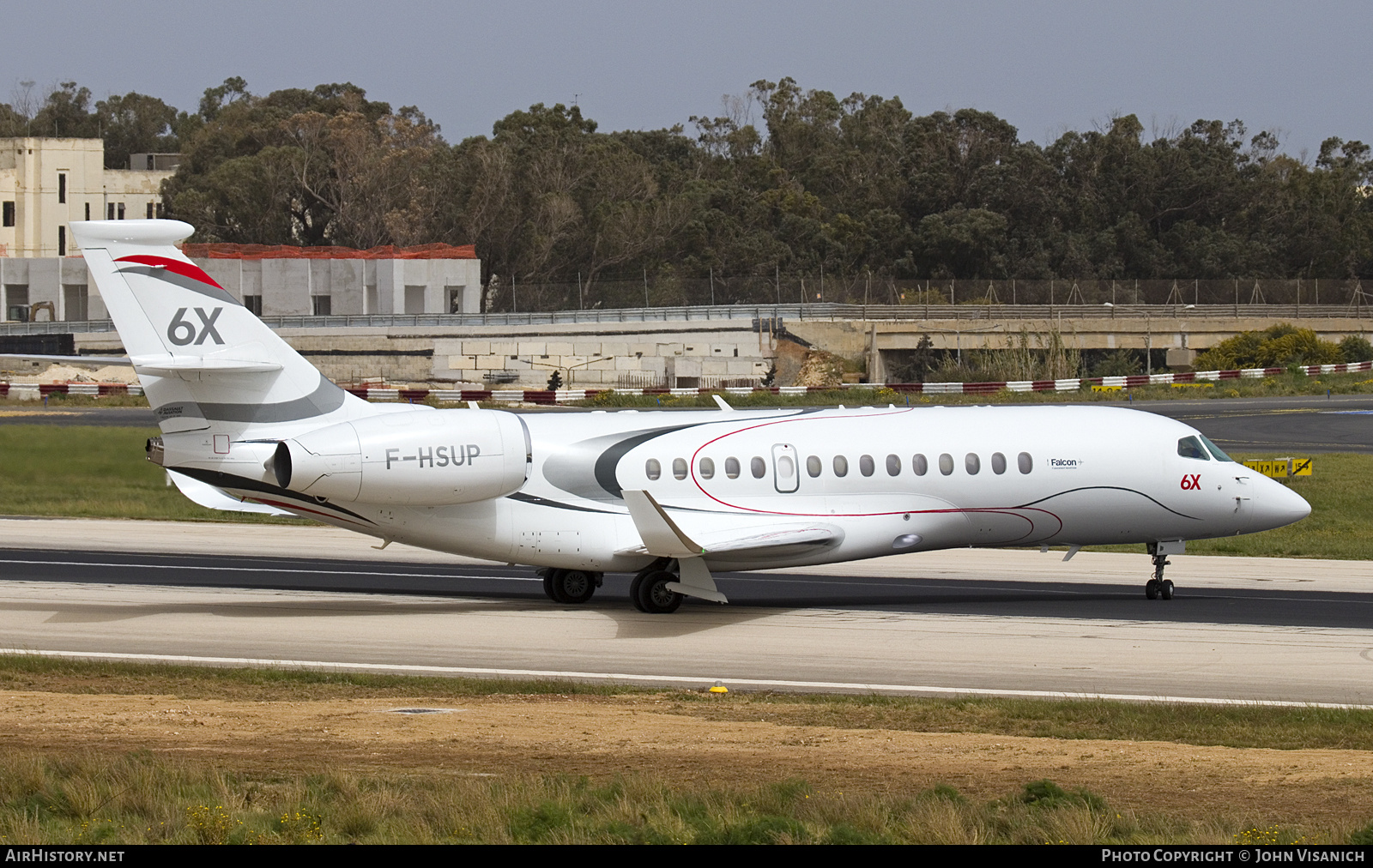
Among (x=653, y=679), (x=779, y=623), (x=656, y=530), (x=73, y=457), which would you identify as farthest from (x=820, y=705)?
(x=73, y=457)

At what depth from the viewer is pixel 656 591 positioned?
23.7 metres

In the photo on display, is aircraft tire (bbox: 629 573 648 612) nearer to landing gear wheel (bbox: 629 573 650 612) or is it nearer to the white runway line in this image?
landing gear wheel (bbox: 629 573 650 612)

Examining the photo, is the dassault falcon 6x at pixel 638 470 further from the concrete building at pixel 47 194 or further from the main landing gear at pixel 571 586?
the concrete building at pixel 47 194

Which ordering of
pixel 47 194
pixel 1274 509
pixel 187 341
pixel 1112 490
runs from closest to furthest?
pixel 187 341
pixel 1112 490
pixel 1274 509
pixel 47 194

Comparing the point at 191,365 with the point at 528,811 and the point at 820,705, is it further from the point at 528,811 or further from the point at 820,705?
the point at 528,811

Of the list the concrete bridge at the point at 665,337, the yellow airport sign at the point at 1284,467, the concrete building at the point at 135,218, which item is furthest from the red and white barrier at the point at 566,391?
the yellow airport sign at the point at 1284,467

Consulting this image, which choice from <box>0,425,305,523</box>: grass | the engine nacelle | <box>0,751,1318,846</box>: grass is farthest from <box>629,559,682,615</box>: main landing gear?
<box>0,425,305,523</box>: grass

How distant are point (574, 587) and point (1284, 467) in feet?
70.0

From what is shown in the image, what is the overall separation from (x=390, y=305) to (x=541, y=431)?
73120 mm

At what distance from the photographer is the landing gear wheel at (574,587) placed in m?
25.1

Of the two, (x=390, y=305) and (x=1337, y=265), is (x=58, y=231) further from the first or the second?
(x=1337, y=265)

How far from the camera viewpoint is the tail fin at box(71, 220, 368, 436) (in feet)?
71.5

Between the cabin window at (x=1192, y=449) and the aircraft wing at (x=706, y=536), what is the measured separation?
616 centimetres
